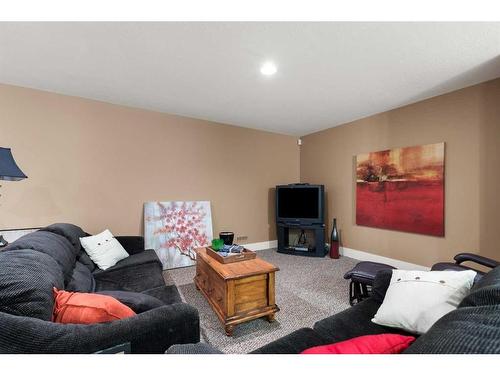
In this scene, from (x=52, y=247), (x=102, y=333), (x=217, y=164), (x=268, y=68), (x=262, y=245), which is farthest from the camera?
(x=262, y=245)

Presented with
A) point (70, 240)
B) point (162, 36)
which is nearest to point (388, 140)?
point (162, 36)

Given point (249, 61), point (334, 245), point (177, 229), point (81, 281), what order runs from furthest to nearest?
point (334, 245) < point (177, 229) < point (249, 61) < point (81, 281)

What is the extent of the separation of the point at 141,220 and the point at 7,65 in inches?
91.2

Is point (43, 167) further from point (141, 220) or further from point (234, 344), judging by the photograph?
point (234, 344)

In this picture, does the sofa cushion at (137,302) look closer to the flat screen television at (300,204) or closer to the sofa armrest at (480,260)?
the sofa armrest at (480,260)

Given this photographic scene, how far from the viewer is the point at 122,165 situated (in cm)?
353

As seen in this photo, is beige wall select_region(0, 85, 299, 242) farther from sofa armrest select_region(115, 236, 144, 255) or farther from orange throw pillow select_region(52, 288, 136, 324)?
orange throw pillow select_region(52, 288, 136, 324)

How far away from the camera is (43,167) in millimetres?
3004

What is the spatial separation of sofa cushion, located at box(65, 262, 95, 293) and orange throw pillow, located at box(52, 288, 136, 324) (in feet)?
2.24

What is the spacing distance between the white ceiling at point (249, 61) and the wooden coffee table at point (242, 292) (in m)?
1.96

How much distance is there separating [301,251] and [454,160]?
2.61 m

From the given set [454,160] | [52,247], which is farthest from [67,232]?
[454,160]

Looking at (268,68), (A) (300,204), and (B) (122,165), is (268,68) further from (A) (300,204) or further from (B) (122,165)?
(A) (300,204)

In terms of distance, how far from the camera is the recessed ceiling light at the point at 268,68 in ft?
7.54
